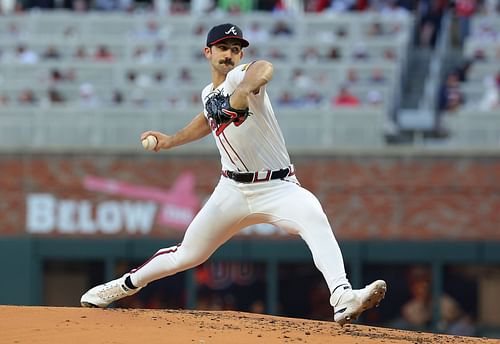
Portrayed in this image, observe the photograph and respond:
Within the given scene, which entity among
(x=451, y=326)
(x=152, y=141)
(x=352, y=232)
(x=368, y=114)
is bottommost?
(x=451, y=326)

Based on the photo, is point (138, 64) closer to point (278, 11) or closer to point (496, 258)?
point (278, 11)

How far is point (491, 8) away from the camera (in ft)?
71.4

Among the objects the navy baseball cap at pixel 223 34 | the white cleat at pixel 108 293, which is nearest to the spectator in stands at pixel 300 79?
the white cleat at pixel 108 293

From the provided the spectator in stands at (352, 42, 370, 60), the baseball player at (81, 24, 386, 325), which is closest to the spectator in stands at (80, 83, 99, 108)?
the spectator in stands at (352, 42, 370, 60)

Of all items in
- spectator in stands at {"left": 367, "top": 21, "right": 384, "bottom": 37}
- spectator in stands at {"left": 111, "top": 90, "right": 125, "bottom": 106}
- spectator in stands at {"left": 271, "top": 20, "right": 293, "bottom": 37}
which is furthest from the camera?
spectator in stands at {"left": 271, "top": 20, "right": 293, "bottom": 37}

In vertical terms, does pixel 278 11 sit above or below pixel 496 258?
above

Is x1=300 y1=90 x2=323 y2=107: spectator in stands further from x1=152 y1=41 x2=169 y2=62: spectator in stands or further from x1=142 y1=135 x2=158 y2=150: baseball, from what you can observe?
x1=142 y1=135 x2=158 y2=150: baseball

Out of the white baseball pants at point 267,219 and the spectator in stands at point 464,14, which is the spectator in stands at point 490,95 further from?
the white baseball pants at point 267,219

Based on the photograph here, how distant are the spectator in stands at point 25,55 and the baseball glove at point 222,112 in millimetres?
12310

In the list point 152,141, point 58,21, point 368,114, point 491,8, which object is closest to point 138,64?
point 58,21

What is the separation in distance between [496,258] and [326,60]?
4214mm

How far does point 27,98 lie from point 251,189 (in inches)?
453

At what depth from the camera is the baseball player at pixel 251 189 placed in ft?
26.9

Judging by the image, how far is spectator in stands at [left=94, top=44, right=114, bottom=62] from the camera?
20.4 metres
